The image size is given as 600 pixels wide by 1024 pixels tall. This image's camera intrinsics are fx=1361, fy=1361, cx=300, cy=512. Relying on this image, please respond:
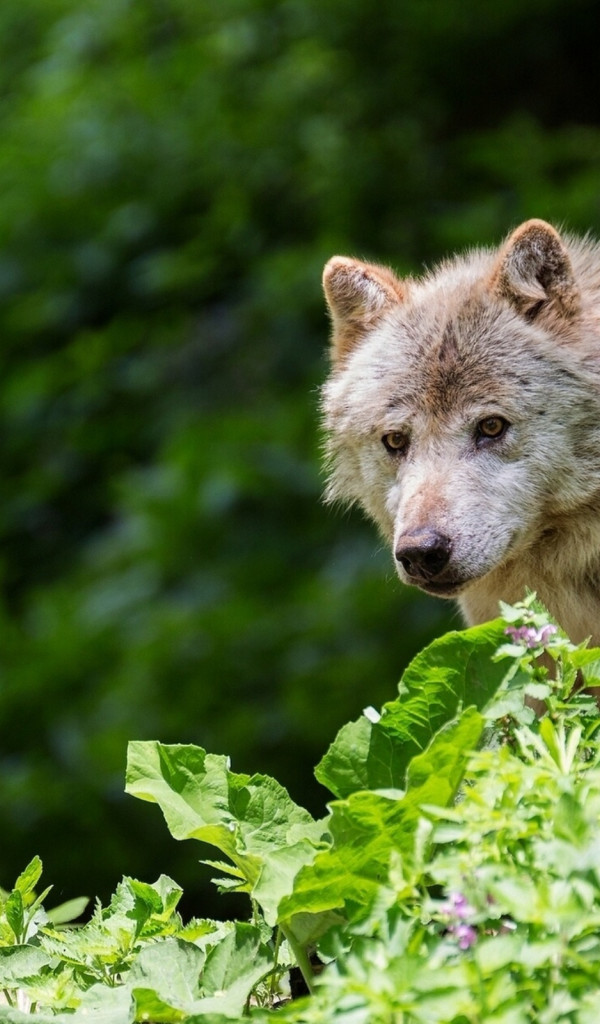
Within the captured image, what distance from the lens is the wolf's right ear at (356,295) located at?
4.61 metres

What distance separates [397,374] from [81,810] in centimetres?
483

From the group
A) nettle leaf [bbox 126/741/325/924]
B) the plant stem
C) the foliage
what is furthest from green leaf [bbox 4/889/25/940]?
the plant stem

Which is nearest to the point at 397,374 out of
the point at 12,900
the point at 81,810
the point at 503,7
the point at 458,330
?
the point at 458,330

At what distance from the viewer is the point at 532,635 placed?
2270 millimetres

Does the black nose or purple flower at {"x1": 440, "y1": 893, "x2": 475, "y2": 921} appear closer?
purple flower at {"x1": 440, "y1": 893, "x2": 475, "y2": 921}

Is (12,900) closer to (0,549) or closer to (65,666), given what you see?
(65,666)

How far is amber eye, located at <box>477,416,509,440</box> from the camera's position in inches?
158

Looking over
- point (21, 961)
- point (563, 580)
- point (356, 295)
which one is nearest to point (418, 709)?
point (21, 961)

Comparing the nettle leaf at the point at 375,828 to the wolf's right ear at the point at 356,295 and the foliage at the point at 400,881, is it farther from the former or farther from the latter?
the wolf's right ear at the point at 356,295

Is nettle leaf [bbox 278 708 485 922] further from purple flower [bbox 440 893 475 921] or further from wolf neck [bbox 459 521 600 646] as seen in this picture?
wolf neck [bbox 459 521 600 646]

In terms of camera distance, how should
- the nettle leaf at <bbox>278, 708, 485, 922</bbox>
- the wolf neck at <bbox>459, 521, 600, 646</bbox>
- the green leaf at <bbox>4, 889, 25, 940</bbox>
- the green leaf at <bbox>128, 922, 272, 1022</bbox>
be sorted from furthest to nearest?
the wolf neck at <bbox>459, 521, 600, 646</bbox> → the green leaf at <bbox>4, 889, 25, 940</bbox> → the green leaf at <bbox>128, 922, 272, 1022</bbox> → the nettle leaf at <bbox>278, 708, 485, 922</bbox>

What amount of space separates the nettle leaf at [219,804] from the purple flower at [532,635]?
497mm

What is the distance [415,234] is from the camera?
9.13m

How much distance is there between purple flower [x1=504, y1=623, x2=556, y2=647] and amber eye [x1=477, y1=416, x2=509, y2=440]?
5.76ft
